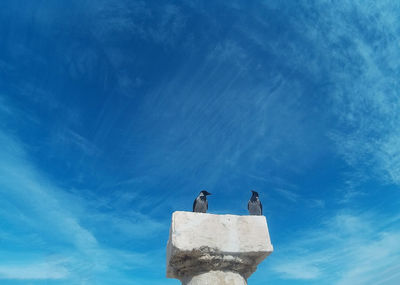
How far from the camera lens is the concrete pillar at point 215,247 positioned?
3988mm

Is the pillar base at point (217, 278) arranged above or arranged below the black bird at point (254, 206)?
below

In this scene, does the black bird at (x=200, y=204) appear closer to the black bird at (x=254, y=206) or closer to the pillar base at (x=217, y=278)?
the black bird at (x=254, y=206)

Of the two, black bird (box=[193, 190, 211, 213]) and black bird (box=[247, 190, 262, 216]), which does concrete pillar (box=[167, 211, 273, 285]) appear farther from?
black bird (box=[247, 190, 262, 216])

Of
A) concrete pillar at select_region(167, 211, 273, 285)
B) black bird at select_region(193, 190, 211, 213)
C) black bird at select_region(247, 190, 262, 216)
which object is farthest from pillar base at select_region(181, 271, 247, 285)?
black bird at select_region(247, 190, 262, 216)

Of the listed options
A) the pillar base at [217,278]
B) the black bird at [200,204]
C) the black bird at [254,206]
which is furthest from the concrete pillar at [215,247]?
the black bird at [254,206]

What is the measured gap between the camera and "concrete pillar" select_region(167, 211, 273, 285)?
3988 mm

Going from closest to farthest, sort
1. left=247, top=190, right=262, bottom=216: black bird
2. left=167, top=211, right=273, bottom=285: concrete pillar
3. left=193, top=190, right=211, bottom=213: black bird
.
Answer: left=167, top=211, right=273, bottom=285: concrete pillar → left=193, top=190, right=211, bottom=213: black bird → left=247, top=190, right=262, bottom=216: black bird

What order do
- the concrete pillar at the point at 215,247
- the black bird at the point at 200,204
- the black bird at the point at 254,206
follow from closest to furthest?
1. the concrete pillar at the point at 215,247
2. the black bird at the point at 200,204
3. the black bird at the point at 254,206

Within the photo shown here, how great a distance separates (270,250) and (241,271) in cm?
60

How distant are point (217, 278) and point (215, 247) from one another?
51 centimetres

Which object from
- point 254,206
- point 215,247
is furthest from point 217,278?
point 254,206

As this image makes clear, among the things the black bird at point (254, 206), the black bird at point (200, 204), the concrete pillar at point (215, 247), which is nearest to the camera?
the concrete pillar at point (215, 247)

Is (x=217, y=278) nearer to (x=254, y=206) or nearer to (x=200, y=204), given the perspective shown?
(x=200, y=204)

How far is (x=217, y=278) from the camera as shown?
13.5 ft
